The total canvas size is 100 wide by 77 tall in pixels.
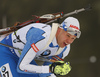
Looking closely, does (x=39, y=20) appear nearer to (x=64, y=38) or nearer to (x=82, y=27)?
(x=64, y=38)

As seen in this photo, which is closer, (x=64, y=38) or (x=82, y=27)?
(x=64, y=38)

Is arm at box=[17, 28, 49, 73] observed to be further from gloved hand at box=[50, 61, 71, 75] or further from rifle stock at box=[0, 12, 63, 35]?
rifle stock at box=[0, 12, 63, 35]

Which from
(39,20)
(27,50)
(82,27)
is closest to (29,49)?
(27,50)

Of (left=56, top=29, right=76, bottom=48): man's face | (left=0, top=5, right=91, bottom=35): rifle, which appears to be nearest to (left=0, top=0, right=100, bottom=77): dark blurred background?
(left=0, top=5, right=91, bottom=35): rifle

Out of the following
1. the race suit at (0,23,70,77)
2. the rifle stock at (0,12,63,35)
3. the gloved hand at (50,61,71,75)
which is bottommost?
the gloved hand at (50,61,71,75)

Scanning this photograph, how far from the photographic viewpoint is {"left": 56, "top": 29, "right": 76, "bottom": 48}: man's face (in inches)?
52.5

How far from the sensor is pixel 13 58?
154 centimetres

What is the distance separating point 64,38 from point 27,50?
0.32 m

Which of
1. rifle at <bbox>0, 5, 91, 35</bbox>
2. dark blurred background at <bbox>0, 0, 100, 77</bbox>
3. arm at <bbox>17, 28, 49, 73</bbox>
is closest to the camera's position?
arm at <bbox>17, 28, 49, 73</bbox>

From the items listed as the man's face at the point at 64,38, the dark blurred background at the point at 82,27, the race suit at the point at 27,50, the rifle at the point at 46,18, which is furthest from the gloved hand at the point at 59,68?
the dark blurred background at the point at 82,27

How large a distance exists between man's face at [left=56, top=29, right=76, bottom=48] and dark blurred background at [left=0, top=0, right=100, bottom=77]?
6.87 ft

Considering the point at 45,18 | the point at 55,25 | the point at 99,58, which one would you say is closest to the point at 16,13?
the point at 99,58

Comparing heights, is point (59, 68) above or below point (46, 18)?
below

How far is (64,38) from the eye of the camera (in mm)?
1342
